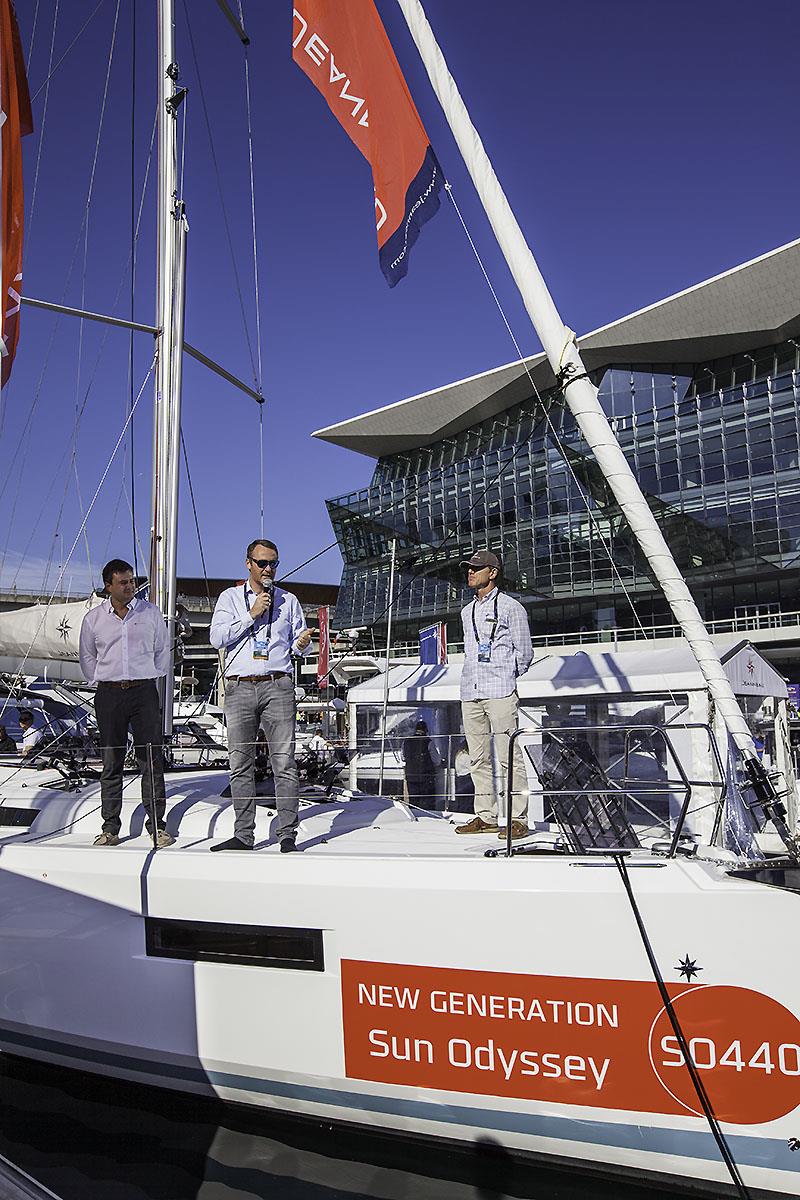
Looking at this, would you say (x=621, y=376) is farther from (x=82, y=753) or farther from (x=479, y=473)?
(x=82, y=753)

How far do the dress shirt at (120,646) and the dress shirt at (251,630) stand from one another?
1.57ft

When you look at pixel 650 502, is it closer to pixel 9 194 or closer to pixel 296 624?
pixel 9 194

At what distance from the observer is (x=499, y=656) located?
4914mm

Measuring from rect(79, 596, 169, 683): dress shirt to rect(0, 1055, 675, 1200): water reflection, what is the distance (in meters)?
2.09

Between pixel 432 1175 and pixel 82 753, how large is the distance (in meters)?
4.05

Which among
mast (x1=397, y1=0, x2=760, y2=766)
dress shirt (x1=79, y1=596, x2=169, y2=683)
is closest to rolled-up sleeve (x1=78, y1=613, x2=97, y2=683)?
dress shirt (x1=79, y1=596, x2=169, y2=683)

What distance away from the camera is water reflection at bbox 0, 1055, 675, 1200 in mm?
3592

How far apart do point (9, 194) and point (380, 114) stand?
2997 millimetres

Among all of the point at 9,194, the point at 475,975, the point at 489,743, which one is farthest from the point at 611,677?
the point at 9,194

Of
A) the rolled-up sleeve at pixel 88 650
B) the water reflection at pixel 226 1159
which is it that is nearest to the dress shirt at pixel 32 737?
the rolled-up sleeve at pixel 88 650

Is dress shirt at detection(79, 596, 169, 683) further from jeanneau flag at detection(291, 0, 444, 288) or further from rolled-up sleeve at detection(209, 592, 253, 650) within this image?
jeanneau flag at detection(291, 0, 444, 288)

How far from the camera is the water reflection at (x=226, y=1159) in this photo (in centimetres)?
359

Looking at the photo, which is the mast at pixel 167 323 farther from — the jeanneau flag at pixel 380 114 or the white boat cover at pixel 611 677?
the white boat cover at pixel 611 677

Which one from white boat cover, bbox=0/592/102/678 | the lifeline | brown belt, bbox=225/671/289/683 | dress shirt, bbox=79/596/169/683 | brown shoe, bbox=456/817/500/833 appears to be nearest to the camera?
the lifeline
